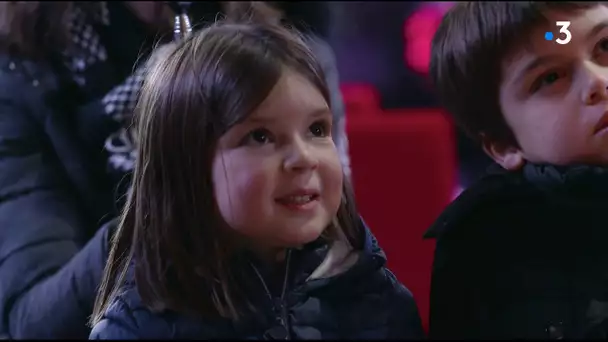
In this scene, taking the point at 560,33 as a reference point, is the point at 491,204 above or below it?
below

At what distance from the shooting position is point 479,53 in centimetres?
52

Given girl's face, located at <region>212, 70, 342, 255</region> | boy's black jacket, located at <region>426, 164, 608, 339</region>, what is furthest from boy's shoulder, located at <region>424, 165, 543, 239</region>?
girl's face, located at <region>212, 70, 342, 255</region>

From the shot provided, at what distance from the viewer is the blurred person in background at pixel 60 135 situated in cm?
63

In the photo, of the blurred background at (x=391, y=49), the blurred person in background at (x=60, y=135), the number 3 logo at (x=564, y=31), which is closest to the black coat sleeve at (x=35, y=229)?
the blurred person in background at (x=60, y=135)

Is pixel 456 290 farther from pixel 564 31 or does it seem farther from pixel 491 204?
pixel 564 31

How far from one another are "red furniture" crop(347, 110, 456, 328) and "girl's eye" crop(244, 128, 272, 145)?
0.46 ft

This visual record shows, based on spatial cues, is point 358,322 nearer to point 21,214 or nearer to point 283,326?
point 283,326

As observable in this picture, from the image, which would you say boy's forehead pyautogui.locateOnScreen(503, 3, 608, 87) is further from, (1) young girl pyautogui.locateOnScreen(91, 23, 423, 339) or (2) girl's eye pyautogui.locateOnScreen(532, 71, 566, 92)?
(1) young girl pyautogui.locateOnScreen(91, 23, 423, 339)

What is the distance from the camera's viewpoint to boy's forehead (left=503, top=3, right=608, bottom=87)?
0.50 metres

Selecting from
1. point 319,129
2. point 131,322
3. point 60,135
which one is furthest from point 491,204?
point 60,135

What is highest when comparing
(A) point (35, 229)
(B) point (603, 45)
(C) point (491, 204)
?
(B) point (603, 45)

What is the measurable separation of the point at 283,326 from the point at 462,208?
0.14m

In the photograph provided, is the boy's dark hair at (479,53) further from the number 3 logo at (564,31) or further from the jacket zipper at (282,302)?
the jacket zipper at (282,302)

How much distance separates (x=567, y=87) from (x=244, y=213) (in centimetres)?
20
